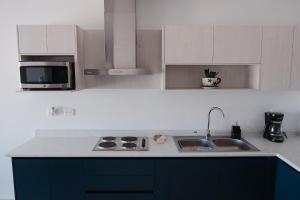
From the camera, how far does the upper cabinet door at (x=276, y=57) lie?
2.20 metres

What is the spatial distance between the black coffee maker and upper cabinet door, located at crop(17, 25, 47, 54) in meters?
2.37

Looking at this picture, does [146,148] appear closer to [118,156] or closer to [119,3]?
[118,156]

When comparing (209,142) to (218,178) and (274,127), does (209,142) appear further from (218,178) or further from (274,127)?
(274,127)

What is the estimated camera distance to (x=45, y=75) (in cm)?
208

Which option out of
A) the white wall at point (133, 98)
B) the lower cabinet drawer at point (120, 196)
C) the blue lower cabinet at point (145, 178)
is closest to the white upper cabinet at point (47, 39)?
the white wall at point (133, 98)

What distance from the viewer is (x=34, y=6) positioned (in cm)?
240

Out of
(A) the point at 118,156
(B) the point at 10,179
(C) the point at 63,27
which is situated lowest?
(B) the point at 10,179

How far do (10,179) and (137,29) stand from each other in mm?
2216

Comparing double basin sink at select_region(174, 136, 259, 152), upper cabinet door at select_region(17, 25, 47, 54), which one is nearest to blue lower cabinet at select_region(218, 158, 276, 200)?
double basin sink at select_region(174, 136, 259, 152)

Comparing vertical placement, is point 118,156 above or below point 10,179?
above

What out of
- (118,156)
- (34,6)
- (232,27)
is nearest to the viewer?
(118,156)

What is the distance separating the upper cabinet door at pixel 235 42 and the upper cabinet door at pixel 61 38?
135 centimetres

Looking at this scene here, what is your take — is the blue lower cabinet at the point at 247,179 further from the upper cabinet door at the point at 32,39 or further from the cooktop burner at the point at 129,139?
the upper cabinet door at the point at 32,39

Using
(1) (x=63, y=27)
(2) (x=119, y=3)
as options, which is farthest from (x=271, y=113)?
(1) (x=63, y=27)
